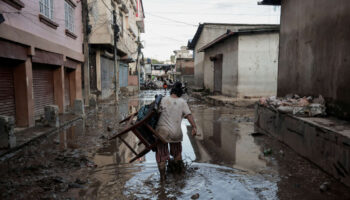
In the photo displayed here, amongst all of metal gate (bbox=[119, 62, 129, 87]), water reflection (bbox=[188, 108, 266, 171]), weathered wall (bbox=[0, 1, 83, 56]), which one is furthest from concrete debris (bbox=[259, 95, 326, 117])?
metal gate (bbox=[119, 62, 129, 87])

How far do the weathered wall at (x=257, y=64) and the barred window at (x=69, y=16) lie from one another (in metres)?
8.97

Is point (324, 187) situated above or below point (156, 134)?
below

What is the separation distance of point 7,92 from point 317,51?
868cm

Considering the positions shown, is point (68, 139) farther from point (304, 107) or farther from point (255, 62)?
point (255, 62)

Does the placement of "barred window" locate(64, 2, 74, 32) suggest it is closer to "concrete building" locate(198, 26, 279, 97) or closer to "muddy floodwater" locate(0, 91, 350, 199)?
"muddy floodwater" locate(0, 91, 350, 199)

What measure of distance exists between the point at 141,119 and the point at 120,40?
16.1m

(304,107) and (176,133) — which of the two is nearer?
(176,133)

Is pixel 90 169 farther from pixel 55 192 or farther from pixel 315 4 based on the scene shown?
pixel 315 4

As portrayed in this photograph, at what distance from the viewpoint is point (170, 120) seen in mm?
4191

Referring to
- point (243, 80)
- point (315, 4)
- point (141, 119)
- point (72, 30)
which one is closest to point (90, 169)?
point (141, 119)

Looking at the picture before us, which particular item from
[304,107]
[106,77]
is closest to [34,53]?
[304,107]

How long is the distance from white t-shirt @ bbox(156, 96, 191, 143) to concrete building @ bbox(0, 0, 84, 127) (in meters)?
4.90

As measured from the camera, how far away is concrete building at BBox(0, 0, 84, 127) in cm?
698

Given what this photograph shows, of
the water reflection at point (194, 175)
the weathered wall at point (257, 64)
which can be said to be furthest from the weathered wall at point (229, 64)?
the water reflection at point (194, 175)
